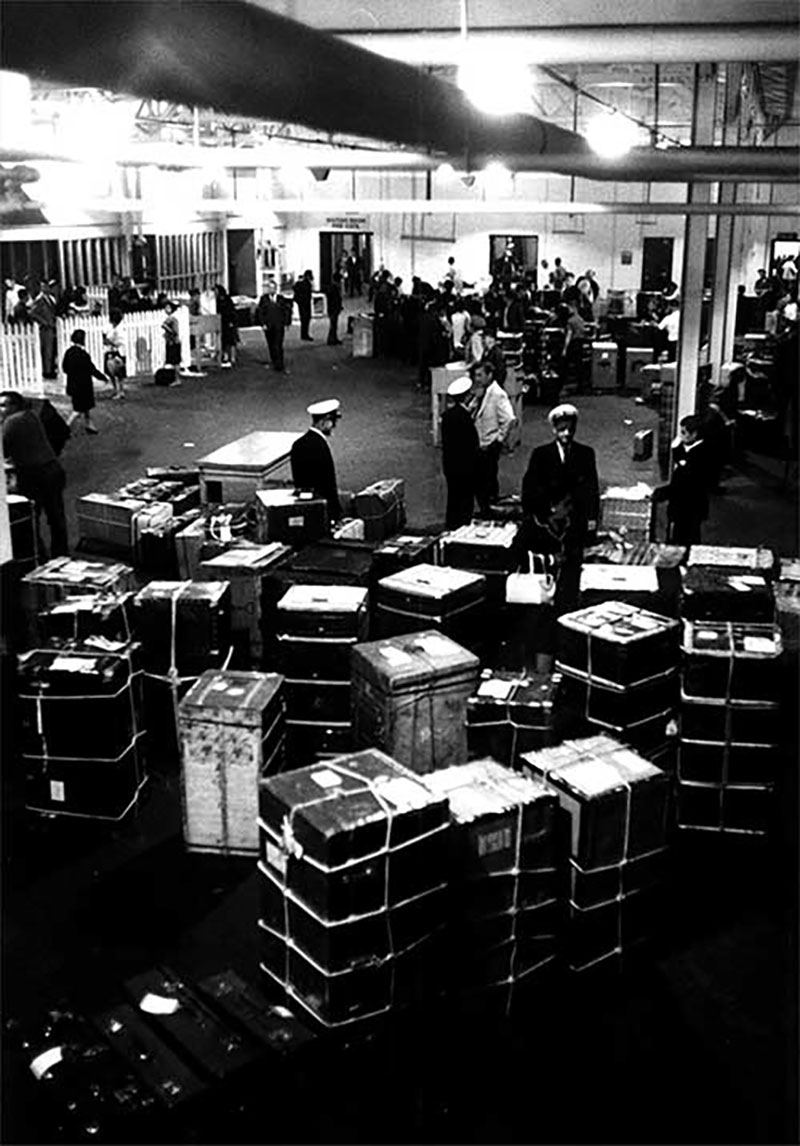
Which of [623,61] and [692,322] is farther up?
[623,61]

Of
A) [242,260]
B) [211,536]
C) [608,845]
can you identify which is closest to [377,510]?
[211,536]

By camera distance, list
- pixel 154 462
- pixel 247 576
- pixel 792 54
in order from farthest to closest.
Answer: pixel 154 462 < pixel 792 54 < pixel 247 576

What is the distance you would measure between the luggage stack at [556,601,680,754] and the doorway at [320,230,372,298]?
2787 centimetres

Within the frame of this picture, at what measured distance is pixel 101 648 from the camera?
584cm

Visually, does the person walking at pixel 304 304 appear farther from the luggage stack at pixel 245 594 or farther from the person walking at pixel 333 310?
the luggage stack at pixel 245 594

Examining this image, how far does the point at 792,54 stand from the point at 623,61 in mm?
1280

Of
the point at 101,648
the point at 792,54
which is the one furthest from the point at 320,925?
the point at 792,54

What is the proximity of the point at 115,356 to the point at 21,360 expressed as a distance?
140 cm

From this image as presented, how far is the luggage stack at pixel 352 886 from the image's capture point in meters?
4.18

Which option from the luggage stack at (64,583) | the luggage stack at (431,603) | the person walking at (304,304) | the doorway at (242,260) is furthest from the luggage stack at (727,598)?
the doorway at (242,260)

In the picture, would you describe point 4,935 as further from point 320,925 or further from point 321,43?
point 321,43

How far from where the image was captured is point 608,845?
473cm

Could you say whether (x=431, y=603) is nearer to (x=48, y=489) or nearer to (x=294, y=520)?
(x=294, y=520)

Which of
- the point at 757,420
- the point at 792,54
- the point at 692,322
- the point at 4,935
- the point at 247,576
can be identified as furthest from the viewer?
the point at 757,420
